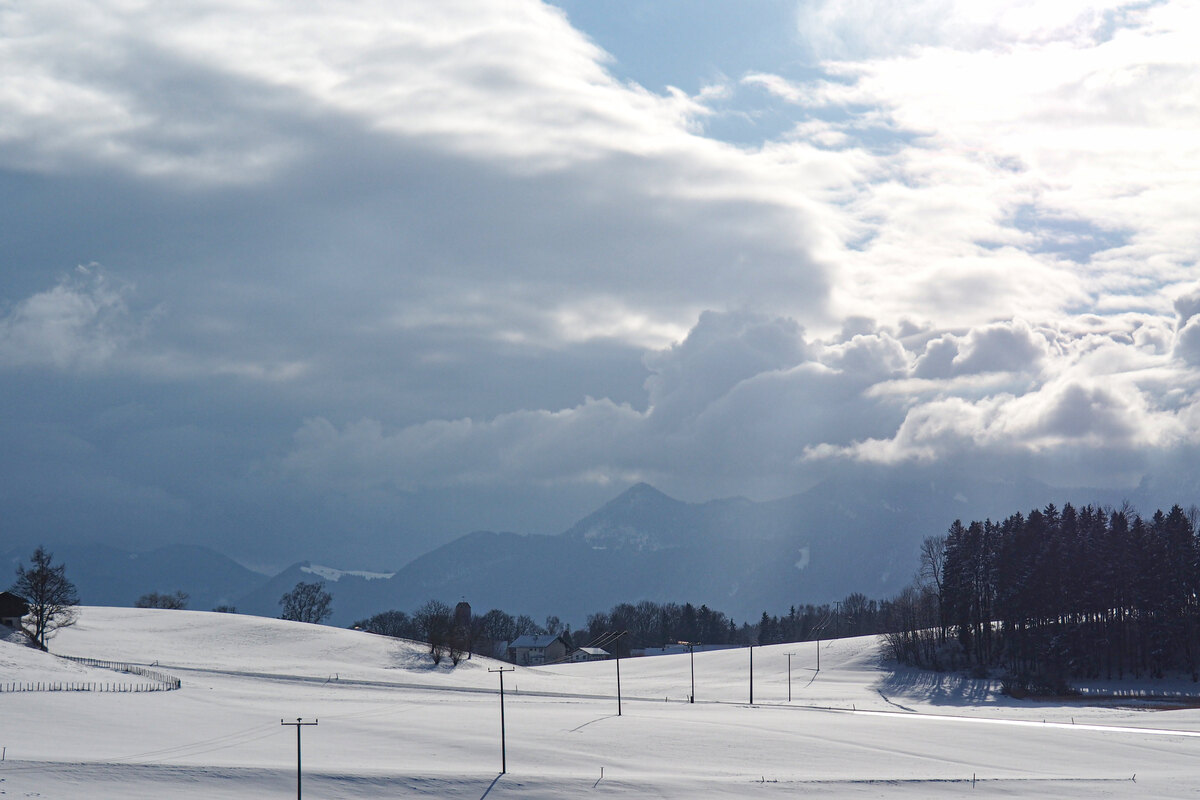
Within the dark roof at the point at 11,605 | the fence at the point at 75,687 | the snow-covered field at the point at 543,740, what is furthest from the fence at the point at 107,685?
the dark roof at the point at 11,605

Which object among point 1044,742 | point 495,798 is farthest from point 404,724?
point 1044,742

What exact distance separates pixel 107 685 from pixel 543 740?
126ft

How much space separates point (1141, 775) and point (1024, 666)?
66.2 meters

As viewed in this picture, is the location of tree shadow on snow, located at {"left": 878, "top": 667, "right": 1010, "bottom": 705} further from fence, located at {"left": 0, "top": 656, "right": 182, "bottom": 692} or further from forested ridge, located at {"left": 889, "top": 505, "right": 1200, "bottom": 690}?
fence, located at {"left": 0, "top": 656, "right": 182, "bottom": 692}

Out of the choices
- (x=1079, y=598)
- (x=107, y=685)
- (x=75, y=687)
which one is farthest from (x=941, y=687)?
(x=75, y=687)

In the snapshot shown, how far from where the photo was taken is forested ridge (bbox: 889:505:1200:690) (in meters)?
118

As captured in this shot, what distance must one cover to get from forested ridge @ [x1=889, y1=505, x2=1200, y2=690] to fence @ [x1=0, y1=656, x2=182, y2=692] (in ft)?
277

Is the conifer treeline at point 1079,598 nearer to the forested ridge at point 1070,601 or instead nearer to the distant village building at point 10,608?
the forested ridge at point 1070,601

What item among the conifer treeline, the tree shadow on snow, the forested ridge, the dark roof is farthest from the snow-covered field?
the conifer treeline

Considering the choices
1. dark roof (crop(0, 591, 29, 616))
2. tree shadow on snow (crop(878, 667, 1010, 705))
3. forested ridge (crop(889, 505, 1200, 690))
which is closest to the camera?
tree shadow on snow (crop(878, 667, 1010, 705))

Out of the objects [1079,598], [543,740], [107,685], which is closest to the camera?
[543,740]

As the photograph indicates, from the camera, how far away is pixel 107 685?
83.6 metres

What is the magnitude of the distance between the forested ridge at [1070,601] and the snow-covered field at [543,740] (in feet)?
34.0

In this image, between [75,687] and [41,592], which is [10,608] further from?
[75,687]
